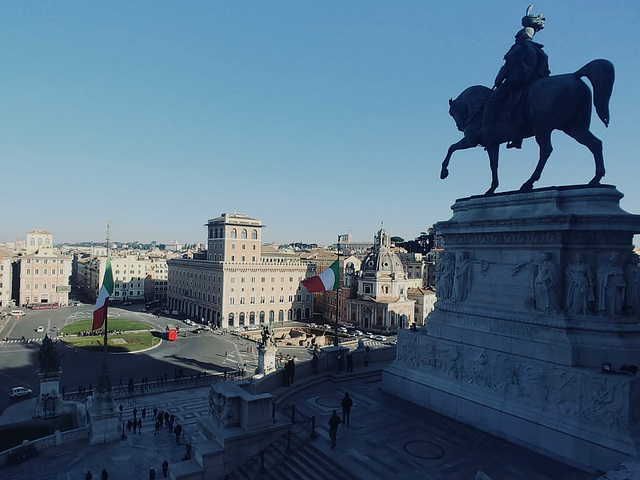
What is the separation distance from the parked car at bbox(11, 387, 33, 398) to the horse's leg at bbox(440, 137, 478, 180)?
34.0m

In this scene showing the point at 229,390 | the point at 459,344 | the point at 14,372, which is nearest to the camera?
→ the point at 229,390

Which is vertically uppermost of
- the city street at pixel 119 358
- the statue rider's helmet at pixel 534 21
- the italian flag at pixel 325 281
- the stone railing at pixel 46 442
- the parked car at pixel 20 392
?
the statue rider's helmet at pixel 534 21

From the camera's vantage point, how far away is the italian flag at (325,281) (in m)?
23.2

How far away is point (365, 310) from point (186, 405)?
43183mm

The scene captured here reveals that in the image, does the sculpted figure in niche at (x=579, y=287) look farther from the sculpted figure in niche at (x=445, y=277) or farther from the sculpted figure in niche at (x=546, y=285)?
the sculpted figure in niche at (x=445, y=277)

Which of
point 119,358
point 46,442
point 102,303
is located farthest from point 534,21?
point 119,358

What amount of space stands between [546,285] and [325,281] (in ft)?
40.6

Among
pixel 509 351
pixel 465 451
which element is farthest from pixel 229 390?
pixel 509 351

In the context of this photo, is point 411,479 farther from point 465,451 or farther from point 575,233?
point 575,233

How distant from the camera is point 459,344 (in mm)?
14984

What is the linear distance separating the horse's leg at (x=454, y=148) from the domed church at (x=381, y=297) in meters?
53.6

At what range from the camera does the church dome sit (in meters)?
73.8

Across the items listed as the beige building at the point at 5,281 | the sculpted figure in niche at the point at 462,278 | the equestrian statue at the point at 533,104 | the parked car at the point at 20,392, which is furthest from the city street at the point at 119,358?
the equestrian statue at the point at 533,104

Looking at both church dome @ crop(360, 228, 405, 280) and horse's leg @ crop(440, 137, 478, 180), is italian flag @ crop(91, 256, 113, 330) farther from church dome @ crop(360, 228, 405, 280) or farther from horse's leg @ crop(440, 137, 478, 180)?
church dome @ crop(360, 228, 405, 280)
